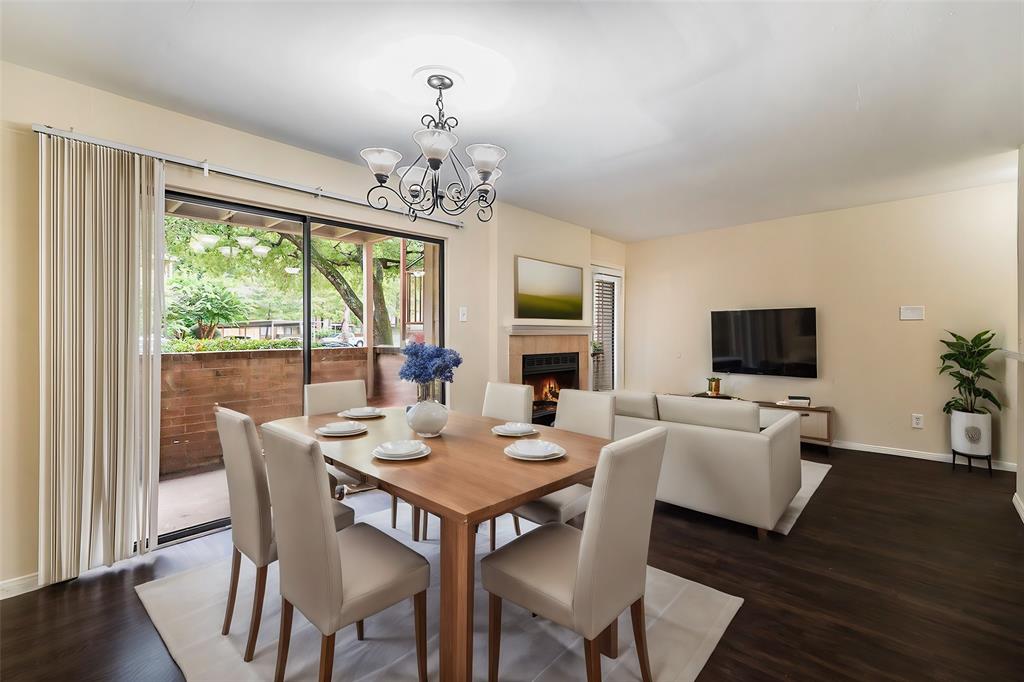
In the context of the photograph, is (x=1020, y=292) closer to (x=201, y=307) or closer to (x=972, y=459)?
(x=972, y=459)

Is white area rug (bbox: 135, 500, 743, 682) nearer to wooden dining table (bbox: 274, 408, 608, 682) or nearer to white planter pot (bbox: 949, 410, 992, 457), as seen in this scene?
wooden dining table (bbox: 274, 408, 608, 682)

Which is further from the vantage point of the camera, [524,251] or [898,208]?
[524,251]

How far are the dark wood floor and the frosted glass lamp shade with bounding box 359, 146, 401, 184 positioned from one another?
2246 mm

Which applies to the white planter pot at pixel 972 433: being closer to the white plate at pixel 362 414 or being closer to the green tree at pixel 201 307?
the white plate at pixel 362 414

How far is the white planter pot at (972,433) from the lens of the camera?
392cm

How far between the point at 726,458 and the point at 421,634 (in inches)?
80.9

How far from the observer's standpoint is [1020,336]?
3100 mm

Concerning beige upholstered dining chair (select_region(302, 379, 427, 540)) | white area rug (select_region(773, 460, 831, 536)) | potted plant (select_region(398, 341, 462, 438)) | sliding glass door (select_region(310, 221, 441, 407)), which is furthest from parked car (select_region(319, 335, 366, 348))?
white area rug (select_region(773, 460, 831, 536))

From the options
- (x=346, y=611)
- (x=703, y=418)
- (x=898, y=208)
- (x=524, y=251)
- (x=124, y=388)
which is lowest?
(x=346, y=611)

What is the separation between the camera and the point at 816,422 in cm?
470

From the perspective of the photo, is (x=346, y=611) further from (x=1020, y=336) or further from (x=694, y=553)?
(x=1020, y=336)

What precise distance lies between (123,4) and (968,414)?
6.31m

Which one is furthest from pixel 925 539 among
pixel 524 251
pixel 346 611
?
pixel 524 251

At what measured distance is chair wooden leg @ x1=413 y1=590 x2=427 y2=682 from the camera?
1543 mm
